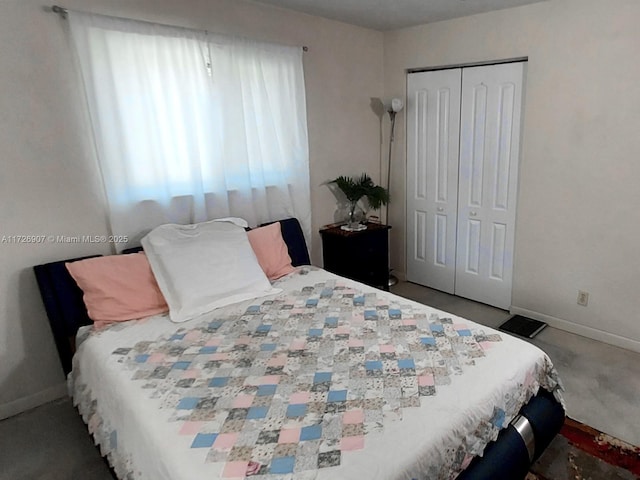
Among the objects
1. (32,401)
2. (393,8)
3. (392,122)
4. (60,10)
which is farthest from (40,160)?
(392,122)

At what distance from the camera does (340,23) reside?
3379 mm

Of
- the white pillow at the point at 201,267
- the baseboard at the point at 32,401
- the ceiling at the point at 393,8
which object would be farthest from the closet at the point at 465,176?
the baseboard at the point at 32,401

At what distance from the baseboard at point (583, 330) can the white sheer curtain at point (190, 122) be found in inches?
80.6

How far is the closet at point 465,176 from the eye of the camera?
3.18 metres

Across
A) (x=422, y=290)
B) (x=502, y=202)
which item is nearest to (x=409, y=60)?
(x=502, y=202)

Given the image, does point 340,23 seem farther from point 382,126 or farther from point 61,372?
point 61,372

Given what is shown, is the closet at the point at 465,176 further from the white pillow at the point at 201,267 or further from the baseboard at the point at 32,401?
the baseboard at the point at 32,401

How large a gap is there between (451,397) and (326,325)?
75 centimetres

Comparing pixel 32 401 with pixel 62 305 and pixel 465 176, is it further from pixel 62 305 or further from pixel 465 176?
pixel 465 176

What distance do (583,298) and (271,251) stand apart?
2.28m

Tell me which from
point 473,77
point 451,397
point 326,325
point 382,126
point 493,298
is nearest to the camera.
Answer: point 451,397

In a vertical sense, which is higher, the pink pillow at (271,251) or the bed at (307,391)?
the pink pillow at (271,251)

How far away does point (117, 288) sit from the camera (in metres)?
2.23

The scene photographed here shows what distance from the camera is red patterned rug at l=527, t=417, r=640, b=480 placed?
178 centimetres
